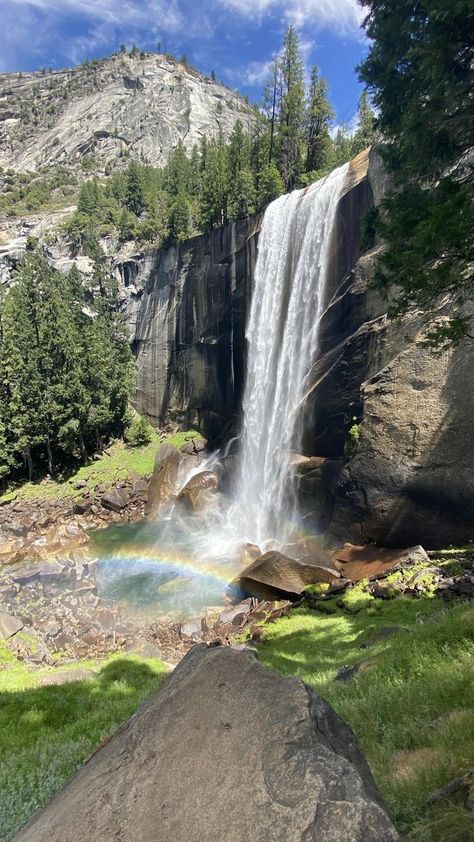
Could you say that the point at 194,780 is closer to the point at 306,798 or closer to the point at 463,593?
the point at 306,798

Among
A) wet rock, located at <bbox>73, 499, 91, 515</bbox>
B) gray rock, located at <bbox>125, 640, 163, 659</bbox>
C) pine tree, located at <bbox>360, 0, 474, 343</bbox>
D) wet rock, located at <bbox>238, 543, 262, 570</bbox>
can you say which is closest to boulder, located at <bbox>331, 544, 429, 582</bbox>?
wet rock, located at <bbox>238, 543, 262, 570</bbox>

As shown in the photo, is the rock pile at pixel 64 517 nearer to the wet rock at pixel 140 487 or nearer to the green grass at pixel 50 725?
the wet rock at pixel 140 487


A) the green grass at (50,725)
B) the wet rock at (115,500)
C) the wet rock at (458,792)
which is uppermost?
the wet rock at (458,792)

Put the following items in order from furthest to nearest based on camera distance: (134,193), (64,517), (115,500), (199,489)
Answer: (134,193), (115,500), (64,517), (199,489)

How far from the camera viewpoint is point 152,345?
4759 cm

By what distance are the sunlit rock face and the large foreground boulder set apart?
5826 inches

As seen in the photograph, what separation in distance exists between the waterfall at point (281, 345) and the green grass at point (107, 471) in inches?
454

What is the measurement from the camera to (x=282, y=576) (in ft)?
58.3

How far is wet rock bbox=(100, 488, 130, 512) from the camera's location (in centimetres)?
3316

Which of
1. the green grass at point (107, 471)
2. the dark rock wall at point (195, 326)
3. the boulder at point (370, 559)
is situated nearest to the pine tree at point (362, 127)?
the dark rock wall at point (195, 326)

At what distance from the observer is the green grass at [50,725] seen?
4883mm

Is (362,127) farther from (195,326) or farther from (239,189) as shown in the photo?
(195,326)

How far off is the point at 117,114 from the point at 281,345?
15502cm

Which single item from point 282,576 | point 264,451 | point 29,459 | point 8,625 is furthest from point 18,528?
point 282,576
